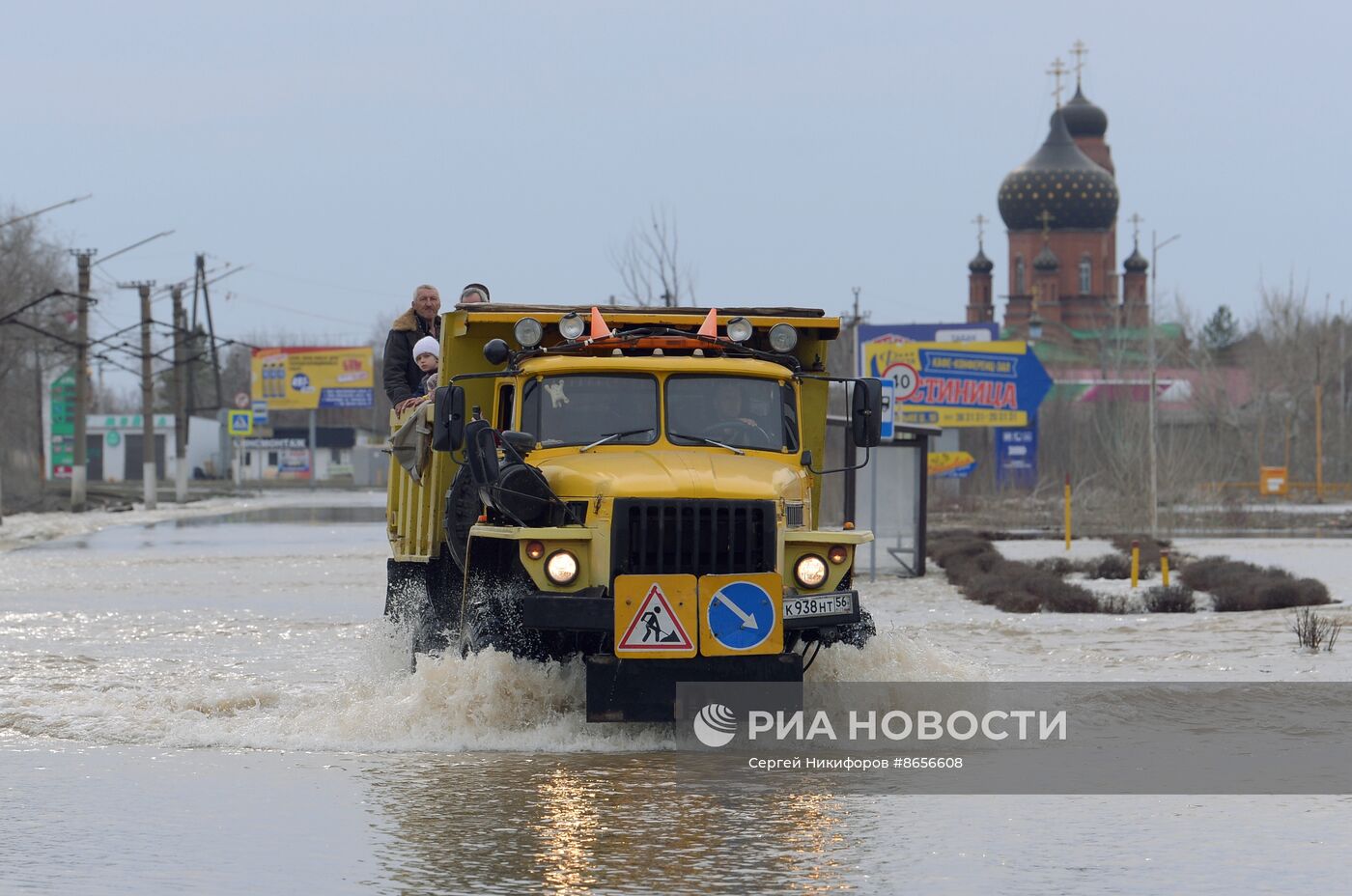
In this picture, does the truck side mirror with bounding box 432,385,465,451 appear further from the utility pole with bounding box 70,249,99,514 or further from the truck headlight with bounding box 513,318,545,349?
the utility pole with bounding box 70,249,99,514

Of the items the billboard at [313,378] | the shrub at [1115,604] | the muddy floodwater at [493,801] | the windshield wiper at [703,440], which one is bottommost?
the muddy floodwater at [493,801]

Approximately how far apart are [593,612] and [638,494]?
0.70 metres

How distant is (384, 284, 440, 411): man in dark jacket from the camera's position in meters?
15.6

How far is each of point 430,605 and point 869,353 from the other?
184ft

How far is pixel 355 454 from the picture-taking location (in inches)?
4269

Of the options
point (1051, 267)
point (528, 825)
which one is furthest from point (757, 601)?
point (1051, 267)

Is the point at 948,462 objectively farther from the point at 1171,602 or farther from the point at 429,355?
the point at 429,355

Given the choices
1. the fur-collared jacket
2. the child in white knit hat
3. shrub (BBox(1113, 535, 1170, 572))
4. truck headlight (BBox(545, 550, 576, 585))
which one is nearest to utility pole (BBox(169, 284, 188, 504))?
shrub (BBox(1113, 535, 1170, 572))

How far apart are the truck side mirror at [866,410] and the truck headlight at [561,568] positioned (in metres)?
2.48

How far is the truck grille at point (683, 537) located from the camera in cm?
1155

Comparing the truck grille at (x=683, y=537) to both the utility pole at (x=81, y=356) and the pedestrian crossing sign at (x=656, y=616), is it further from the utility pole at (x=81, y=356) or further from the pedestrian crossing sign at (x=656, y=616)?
the utility pole at (x=81, y=356)

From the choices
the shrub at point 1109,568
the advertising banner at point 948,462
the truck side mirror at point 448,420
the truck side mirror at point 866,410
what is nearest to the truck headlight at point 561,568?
the truck side mirror at point 448,420

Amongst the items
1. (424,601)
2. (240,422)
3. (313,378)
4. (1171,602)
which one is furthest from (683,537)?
(313,378)

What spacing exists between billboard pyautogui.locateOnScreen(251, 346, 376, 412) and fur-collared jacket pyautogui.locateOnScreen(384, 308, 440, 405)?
92.5 m
